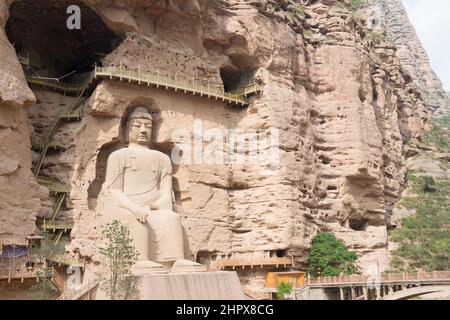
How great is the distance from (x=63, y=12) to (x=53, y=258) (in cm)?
1173

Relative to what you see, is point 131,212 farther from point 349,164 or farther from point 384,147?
point 384,147

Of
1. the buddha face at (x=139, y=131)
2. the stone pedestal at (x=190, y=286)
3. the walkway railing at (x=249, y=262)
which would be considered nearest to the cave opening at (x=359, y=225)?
the walkway railing at (x=249, y=262)

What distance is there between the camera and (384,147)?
103 ft

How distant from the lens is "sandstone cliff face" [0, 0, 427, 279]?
71.6ft

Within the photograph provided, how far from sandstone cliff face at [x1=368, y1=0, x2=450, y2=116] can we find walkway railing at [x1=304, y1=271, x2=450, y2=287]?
168 feet

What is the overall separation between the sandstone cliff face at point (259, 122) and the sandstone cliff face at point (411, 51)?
137 ft

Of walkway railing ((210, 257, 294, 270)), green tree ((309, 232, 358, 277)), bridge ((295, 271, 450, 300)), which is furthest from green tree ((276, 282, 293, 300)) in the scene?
green tree ((309, 232, 358, 277))

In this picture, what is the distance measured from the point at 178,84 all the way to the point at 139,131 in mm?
3313

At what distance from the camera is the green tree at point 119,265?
49.3ft

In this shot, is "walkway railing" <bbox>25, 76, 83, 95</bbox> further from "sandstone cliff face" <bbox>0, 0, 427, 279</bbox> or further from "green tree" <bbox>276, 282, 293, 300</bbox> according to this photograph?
"green tree" <bbox>276, 282, 293, 300</bbox>

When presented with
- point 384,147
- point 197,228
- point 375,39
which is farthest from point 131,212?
point 375,39

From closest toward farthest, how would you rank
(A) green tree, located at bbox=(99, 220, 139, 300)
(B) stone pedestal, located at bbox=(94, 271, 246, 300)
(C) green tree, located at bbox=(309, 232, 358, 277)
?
(A) green tree, located at bbox=(99, 220, 139, 300)
(B) stone pedestal, located at bbox=(94, 271, 246, 300)
(C) green tree, located at bbox=(309, 232, 358, 277)

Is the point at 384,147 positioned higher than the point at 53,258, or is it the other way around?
the point at 384,147

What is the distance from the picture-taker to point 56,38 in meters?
26.1
